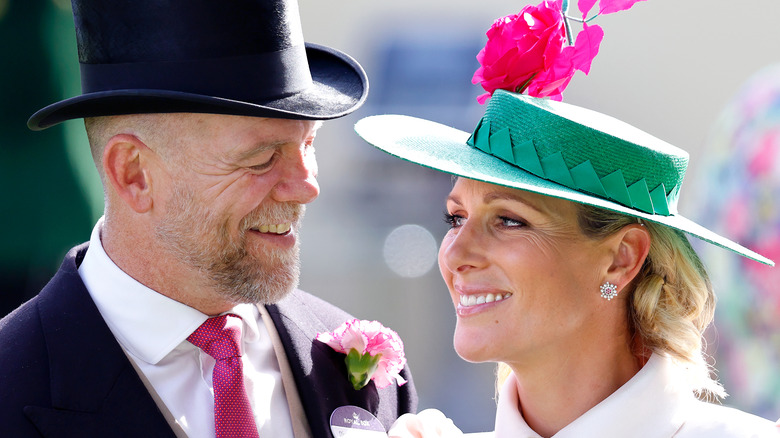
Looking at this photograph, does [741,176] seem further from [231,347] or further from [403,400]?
[231,347]

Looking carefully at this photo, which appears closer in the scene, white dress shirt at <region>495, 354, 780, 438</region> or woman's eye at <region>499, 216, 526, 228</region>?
white dress shirt at <region>495, 354, 780, 438</region>

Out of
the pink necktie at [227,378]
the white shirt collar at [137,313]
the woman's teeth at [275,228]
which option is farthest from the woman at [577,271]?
the white shirt collar at [137,313]

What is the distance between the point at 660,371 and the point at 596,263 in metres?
0.33

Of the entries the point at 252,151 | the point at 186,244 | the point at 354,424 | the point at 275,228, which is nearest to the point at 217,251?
the point at 186,244

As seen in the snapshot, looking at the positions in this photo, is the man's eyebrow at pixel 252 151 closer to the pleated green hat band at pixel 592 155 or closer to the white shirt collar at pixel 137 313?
the white shirt collar at pixel 137 313

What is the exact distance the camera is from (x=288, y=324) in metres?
2.96

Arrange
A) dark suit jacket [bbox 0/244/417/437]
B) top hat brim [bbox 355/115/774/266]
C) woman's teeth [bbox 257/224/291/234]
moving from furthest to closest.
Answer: woman's teeth [bbox 257/224/291/234]
dark suit jacket [bbox 0/244/417/437]
top hat brim [bbox 355/115/774/266]

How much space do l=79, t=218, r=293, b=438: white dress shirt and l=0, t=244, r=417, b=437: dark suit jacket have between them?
3.0 inches

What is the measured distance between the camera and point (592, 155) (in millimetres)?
2295

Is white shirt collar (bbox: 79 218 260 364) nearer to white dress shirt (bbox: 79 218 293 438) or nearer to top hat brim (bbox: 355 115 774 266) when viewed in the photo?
white dress shirt (bbox: 79 218 293 438)

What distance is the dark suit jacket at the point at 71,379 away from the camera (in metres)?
2.39

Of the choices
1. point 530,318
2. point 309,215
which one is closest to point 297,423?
point 530,318

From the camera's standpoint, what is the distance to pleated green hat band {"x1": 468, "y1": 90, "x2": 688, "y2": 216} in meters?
2.29

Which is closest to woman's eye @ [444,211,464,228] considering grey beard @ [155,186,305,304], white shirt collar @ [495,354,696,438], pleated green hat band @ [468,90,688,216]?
pleated green hat band @ [468,90,688,216]
